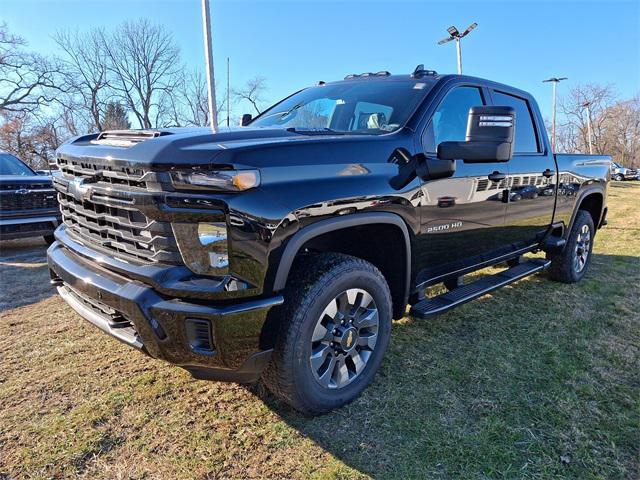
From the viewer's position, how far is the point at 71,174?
8.66ft

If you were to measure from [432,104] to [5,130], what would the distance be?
1680 inches

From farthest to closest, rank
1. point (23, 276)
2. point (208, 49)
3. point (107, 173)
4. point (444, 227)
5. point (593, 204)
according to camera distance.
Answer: point (593, 204) < point (23, 276) < point (208, 49) < point (444, 227) < point (107, 173)

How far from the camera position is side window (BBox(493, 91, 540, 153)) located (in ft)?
13.2

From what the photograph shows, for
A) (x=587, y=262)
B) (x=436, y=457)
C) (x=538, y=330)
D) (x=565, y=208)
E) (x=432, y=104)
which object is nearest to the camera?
(x=436, y=457)

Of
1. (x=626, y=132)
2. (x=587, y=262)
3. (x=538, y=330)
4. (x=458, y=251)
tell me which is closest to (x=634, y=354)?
(x=538, y=330)

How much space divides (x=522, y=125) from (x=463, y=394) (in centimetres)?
279

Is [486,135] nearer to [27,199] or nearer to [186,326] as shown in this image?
[186,326]

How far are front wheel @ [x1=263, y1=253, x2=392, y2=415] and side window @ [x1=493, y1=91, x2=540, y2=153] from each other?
2354 millimetres

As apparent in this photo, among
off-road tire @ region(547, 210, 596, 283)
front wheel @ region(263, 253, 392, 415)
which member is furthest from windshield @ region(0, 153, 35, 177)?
off-road tire @ region(547, 210, 596, 283)

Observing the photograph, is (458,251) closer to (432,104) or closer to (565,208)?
(432,104)

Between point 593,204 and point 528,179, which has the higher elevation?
point 528,179

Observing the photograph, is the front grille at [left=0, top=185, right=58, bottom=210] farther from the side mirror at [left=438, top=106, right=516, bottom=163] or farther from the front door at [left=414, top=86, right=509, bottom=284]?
the side mirror at [left=438, top=106, right=516, bottom=163]

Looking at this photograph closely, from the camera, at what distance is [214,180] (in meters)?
1.97

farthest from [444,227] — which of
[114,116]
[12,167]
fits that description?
[114,116]
